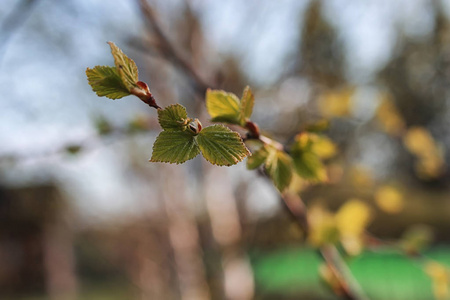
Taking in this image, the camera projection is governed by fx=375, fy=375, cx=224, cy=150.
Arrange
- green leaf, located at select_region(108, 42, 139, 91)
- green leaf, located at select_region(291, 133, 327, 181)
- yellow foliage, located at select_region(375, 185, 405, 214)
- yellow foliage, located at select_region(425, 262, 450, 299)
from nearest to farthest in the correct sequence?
1. green leaf, located at select_region(108, 42, 139, 91)
2. green leaf, located at select_region(291, 133, 327, 181)
3. yellow foliage, located at select_region(425, 262, 450, 299)
4. yellow foliage, located at select_region(375, 185, 405, 214)

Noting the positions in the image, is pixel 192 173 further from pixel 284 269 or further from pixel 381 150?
pixel 381 150

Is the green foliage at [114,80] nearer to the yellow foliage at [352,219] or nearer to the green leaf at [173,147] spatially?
the green leaf at [173,147]

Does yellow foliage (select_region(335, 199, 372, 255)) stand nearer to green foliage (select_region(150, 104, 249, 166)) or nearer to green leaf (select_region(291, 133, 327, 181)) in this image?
green leaf (select_region(291, 133, 327, 181))

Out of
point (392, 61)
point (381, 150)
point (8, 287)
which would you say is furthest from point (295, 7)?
point (8, 287)

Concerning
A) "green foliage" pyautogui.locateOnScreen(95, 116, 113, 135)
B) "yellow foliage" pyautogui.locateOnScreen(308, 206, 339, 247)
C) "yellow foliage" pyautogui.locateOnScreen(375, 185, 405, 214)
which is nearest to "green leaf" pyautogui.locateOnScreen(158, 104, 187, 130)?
"yellow foliage" pyautogui.locateOnScreen(308, 206, 339, 247)

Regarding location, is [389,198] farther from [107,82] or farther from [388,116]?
[107,82]

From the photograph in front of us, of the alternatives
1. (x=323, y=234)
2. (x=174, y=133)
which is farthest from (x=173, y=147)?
(x=323, y=234)
